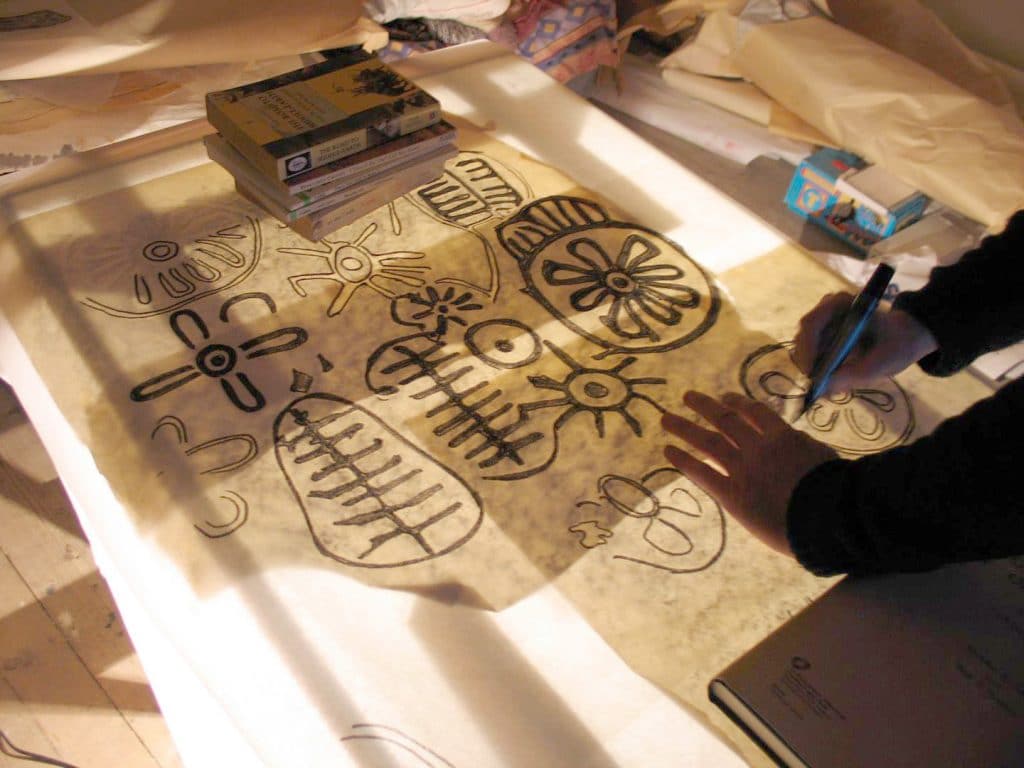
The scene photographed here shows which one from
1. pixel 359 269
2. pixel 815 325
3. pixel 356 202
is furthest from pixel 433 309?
pixel 815 325

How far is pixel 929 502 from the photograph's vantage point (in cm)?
70

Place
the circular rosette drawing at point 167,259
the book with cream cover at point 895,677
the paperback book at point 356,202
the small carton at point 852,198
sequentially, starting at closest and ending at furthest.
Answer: the book with cream cover at point 895,677, the circular rosette drawing at point 167,259, the paperback book at point 356,202, the small carton at point 852,198

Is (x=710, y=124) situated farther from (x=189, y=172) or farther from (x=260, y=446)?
(x=260, y=446)

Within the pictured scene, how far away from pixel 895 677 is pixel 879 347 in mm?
456

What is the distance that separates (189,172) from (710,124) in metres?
1.34

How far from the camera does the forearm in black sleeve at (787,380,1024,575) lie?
685 millimetres

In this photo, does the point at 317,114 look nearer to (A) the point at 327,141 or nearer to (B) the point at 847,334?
(A) the point at 327,141

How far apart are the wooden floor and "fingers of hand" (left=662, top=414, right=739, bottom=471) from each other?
88 centimetres

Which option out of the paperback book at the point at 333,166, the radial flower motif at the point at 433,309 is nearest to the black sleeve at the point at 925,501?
the radial flower motif at the point at 433,309

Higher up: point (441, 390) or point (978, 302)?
point (978, 302)

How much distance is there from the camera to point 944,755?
652 millimetres

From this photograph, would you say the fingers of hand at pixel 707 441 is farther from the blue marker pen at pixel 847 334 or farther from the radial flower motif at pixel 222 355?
the radial flower motif at pixel 222 355

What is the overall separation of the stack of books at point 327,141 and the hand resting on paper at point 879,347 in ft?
2.08

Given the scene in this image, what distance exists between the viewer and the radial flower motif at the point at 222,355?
970 mm
